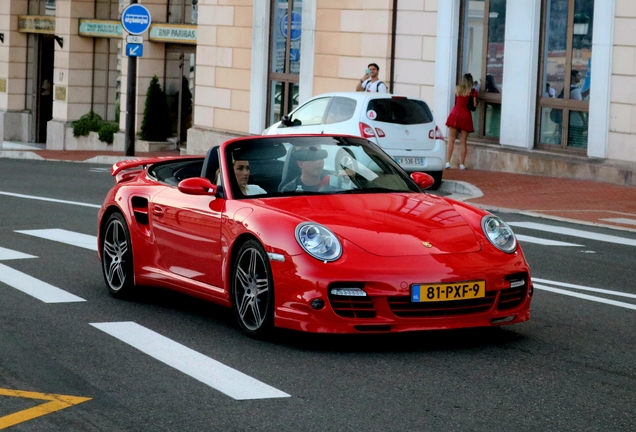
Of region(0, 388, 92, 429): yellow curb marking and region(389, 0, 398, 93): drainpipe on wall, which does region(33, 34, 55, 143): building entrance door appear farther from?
region(0, 388, 92, 429): yellow curb marking

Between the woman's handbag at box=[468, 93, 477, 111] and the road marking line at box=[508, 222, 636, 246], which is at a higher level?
the woman's handbag at box=[468, 93, 477, 111]

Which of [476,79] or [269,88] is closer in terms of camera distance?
[476,79]

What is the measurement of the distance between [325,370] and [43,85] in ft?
126

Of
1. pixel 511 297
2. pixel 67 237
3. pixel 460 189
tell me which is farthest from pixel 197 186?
pixel 460 189

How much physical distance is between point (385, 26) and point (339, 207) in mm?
18477

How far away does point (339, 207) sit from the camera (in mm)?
8117

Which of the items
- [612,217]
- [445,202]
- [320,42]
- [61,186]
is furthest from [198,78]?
[445,202]

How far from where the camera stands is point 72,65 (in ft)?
130

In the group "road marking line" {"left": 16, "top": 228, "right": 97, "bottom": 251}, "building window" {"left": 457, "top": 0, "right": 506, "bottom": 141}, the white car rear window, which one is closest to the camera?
"road marking line" {"left": 16, "top": 228, "right": 97, "bottom": 251}

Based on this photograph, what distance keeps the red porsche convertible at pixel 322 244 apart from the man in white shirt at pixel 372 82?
14.8 meters

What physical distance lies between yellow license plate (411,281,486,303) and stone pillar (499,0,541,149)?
639 inches

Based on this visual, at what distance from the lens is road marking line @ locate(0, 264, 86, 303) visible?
9.67 meters

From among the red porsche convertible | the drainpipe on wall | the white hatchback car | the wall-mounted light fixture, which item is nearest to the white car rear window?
the white hatchback car

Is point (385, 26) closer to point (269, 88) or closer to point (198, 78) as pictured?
point (269, 88)
